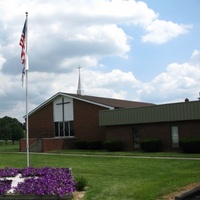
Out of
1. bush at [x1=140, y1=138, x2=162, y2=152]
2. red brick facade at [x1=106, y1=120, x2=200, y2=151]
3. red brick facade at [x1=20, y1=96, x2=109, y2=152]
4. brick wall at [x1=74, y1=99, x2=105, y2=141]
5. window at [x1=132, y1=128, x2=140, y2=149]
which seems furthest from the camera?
brick wall at [x1=74, y1=99, x2=105, y2=141]

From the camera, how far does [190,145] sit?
2703 cm

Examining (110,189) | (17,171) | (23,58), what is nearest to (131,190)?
(110,189)

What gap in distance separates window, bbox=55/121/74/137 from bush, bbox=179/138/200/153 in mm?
14496

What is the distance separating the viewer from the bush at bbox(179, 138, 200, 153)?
88.1 feet

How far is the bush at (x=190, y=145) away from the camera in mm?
26844

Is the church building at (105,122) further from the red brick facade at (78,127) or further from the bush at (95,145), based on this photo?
the bush at (95,145)

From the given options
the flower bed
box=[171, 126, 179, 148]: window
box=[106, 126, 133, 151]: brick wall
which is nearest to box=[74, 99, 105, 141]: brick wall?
box=[106, 126, 133, 151]: brick wall

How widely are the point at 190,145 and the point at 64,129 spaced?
16.1 meters

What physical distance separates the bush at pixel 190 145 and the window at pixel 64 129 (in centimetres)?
1450

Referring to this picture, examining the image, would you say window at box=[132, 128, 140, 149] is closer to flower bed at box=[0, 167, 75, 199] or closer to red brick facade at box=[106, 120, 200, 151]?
red brick facade at box=[106, 120, 200, 151]

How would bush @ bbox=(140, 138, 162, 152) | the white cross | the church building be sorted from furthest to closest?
bush @ bbox=(140, 138, 162, 152) → the church building → the white cross

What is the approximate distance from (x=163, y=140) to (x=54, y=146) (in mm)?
11481

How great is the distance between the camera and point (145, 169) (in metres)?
17.3

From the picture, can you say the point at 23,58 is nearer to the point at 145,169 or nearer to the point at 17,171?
the point at 17,171
